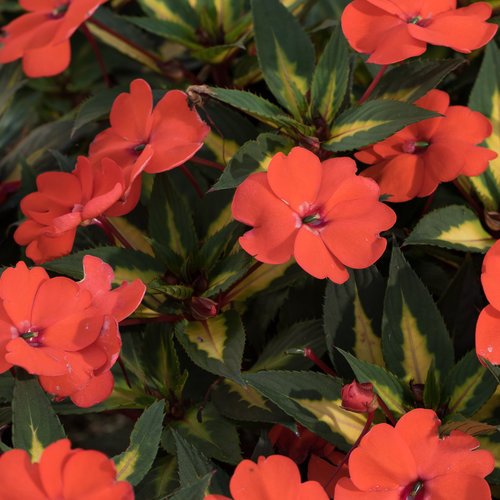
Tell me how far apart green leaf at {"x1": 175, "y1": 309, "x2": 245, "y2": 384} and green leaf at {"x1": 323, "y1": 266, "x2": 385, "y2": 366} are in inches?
4.6

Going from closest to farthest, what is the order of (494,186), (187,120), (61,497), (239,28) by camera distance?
(61,497), (187,120), (494,186), (239,28)

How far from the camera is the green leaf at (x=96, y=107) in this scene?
40.2 inches

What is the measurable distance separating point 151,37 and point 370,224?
0.82m

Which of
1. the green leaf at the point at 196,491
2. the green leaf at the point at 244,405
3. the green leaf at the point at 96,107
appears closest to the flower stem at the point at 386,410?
the green leaf at the point at 244,405

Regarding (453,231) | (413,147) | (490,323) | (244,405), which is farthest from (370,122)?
(244,405)

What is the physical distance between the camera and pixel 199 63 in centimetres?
120

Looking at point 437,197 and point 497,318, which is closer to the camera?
point 497,318

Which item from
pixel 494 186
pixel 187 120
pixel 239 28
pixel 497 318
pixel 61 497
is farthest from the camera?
pixel 239 28

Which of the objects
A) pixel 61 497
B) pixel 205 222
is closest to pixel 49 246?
pixel 205 222

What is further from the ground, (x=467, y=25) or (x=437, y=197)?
(x=467, y=25)

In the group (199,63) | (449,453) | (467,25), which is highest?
(467,25)

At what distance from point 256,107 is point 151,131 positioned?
0.14 m

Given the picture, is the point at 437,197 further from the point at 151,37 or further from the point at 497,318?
the point at 151,37

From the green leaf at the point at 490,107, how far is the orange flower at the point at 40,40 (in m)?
0.60
